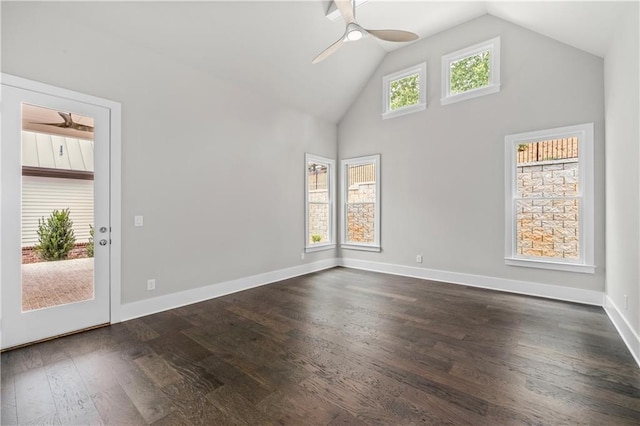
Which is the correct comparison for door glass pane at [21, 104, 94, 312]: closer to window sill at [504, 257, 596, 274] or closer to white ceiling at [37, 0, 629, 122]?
white ceiling at [37, 0, 629, 122]

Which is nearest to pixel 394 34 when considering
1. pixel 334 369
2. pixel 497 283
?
pixel 334 369

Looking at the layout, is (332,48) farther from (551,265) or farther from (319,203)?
(551,265)

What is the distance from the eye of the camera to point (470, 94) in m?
4.55

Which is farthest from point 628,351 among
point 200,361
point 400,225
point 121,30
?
point 121,30

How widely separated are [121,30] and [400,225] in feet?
15.8

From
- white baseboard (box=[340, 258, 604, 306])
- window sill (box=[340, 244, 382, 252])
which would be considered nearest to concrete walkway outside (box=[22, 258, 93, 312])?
window sill (box=[340, 244, 382, 252])

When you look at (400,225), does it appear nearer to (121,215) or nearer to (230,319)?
(230,319)

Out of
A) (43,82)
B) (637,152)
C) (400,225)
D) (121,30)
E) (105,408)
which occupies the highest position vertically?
(121,30)

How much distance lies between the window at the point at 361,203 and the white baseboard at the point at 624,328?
3218 millimetres

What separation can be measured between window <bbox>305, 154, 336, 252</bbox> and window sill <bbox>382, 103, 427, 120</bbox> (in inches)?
56.6

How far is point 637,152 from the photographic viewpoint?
7.87ft

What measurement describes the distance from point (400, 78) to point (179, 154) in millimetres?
4120

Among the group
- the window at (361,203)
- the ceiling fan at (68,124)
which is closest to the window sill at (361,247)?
the window at (361,203)

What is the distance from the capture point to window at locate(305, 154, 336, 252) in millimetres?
5625
